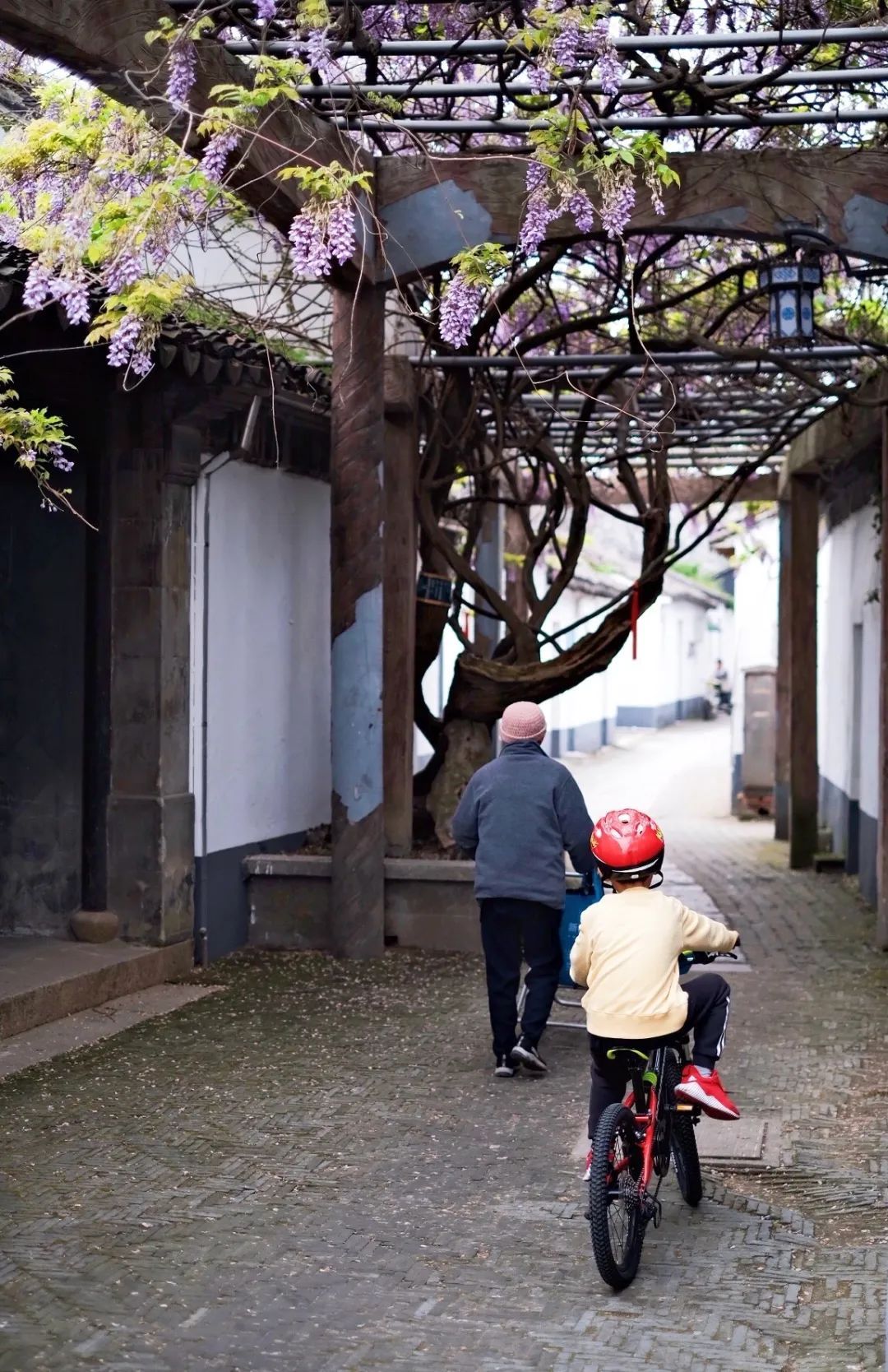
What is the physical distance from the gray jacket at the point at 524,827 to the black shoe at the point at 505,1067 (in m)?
0.70

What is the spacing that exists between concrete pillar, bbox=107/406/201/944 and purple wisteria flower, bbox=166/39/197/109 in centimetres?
253

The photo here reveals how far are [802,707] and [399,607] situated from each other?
230 inches

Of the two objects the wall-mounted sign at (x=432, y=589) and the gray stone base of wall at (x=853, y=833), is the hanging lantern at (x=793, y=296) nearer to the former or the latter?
the wall-mounted sign at (x=432, y=589)

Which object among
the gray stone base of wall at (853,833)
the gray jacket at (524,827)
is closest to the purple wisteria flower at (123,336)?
the gray jacket at (524,827)

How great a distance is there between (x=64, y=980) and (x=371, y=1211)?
130 inches

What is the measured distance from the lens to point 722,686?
56.3m

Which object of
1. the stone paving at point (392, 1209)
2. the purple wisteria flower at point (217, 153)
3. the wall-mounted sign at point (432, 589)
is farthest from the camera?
the wall-mounted sign at point (432, 589)

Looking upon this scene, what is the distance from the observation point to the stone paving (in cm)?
459

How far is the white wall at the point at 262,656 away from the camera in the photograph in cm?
1030

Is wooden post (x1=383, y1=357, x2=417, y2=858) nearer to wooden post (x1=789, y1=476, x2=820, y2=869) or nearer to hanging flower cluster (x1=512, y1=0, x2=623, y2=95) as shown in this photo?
hanging flower cluster (x1=512, y1=0, x2=623, y2=95)

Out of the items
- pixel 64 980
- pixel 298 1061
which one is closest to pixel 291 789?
pixel 64 980

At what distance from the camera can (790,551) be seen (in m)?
16.3

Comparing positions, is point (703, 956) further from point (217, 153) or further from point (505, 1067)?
point (217, 153)

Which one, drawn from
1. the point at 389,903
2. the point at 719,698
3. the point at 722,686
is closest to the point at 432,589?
the point at 389,903
